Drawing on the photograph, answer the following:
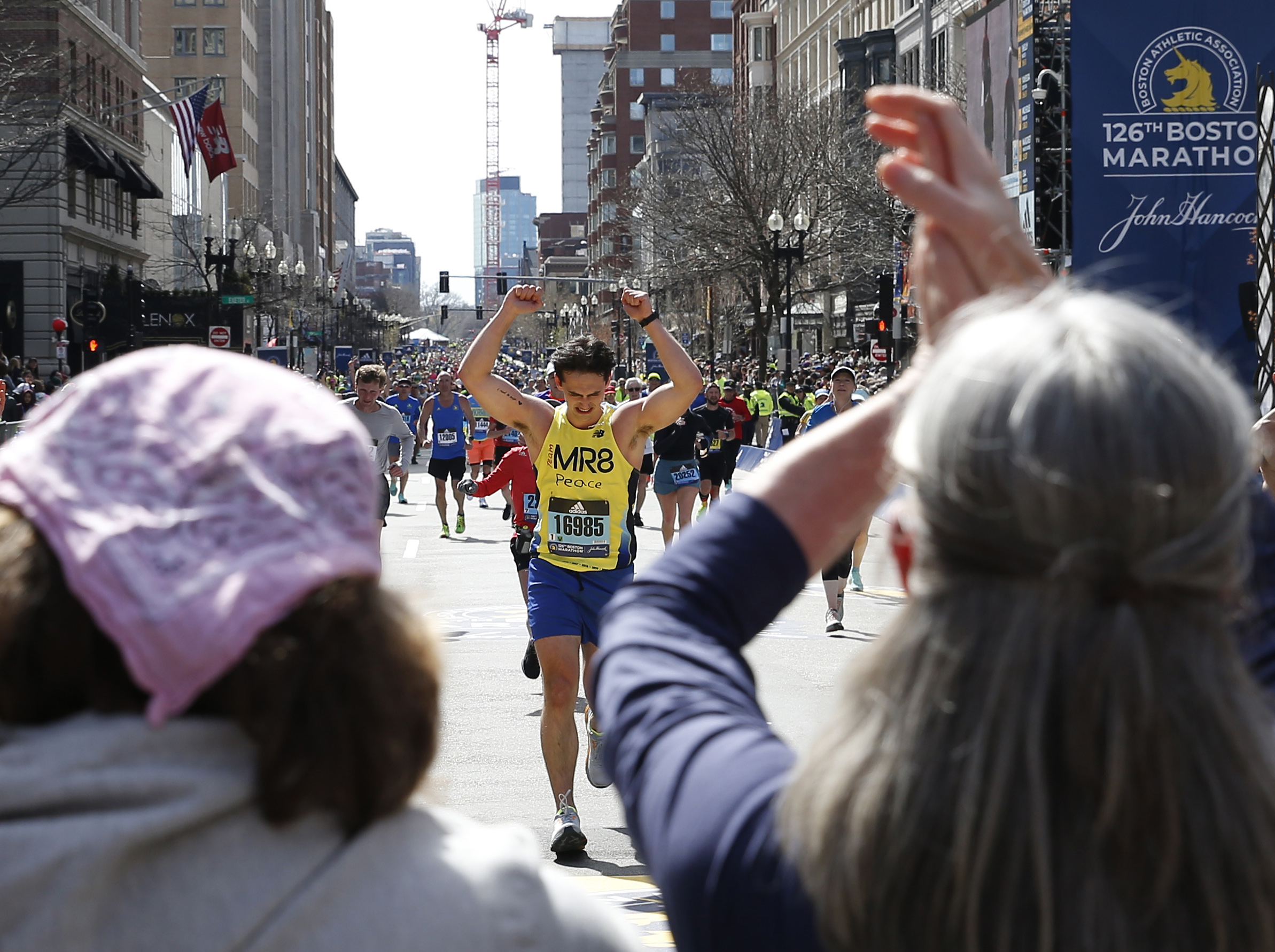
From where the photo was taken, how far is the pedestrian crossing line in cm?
564

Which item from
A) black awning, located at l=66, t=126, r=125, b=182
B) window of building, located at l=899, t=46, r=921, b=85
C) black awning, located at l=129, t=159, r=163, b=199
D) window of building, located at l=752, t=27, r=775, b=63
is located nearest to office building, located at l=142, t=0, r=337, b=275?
black awning, located at l=129, t=159, r=163, b=199

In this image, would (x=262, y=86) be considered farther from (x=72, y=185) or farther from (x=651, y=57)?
(x=72, y=185)

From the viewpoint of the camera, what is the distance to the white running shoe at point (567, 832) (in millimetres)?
6672

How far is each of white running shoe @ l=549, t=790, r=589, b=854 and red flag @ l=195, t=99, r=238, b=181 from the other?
1618 inches

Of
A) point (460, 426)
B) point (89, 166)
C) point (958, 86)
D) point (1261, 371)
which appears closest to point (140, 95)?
point (89, 166)

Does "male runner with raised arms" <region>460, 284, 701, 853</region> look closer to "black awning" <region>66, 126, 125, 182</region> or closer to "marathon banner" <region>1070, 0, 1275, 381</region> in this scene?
"marathon banner" <region>1070, 0, 1275, 381</region>

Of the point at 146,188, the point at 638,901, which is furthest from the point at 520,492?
the point at 146,188

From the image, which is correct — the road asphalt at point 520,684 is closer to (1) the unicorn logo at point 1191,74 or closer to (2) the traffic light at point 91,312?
(1) the unicorn logo at point 1191,74

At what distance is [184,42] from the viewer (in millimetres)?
95500

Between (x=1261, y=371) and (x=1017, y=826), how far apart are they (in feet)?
62.1

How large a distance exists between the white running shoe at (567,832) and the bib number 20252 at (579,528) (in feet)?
3.51

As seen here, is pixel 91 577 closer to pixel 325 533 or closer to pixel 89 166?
pixel 325 533

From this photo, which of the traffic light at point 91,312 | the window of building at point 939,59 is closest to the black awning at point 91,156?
the traffic light at point 91,312

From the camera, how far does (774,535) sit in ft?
5.16
